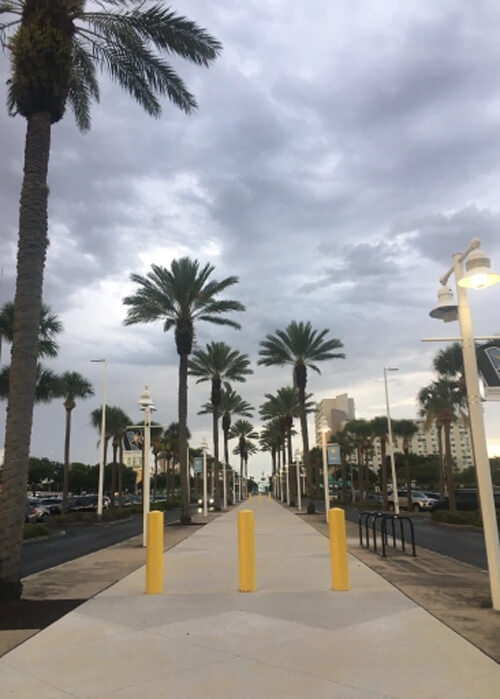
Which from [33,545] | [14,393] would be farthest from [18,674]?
[33,545]

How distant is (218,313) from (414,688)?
24.4m

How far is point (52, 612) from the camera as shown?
717 centimetres

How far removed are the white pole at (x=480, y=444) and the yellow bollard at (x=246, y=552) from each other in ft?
10.5

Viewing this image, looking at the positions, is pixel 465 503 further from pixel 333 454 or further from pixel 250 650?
pixel 250 650

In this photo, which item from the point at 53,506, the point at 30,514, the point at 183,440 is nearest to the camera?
the point at 183,440

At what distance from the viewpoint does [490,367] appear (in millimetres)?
7578

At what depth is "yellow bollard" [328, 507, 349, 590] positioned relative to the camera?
26.5ft

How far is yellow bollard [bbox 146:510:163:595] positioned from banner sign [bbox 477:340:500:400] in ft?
16.0

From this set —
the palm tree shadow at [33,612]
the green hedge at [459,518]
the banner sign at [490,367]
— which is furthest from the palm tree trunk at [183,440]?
the banner sign at [490,367]

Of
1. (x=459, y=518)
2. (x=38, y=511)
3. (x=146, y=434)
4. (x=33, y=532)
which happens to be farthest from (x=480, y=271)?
(x=38, y=511)

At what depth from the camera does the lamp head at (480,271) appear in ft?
22.7

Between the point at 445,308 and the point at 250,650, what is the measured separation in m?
5.21

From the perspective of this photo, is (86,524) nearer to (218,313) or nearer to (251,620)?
(218,313)

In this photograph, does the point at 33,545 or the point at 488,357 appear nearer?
the point at 488,357
